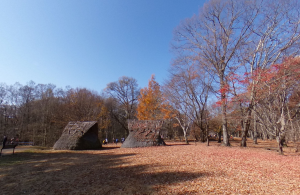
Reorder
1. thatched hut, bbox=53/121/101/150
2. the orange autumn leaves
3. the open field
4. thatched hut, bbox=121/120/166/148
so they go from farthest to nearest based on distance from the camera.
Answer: the orange autumn leaves → thatched hut, bbox=121/120/166/148 → thatched hut, bbox=53/121/101/150 → the open field

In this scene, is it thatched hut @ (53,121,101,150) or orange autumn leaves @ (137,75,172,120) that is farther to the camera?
orange autumn leaves @ (137,75,172,120)

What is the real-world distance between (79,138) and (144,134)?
5.27m

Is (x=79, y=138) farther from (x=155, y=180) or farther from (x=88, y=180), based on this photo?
(x=155, y=180)

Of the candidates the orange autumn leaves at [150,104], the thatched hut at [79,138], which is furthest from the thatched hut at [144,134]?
the orange autumn leaves at [150,104]

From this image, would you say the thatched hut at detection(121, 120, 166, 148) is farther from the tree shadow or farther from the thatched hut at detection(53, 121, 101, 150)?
the tree shadow

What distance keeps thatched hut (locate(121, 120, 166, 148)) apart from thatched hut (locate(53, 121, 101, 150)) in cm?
264

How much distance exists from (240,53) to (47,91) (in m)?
30.1

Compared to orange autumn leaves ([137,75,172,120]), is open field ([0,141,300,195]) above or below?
below

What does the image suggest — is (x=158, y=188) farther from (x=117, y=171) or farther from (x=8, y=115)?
(x=8, y=115)

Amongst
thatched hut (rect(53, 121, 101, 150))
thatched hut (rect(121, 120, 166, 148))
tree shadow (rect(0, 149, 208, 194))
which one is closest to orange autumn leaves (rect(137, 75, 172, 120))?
thatched hut (rect(121, 120, 166, 148))

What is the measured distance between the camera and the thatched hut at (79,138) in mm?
12359

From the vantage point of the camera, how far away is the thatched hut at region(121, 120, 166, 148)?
13369 millimetres

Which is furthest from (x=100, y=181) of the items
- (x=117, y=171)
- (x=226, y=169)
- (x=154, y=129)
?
(x=154, y=129)

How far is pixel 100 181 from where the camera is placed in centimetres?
474
